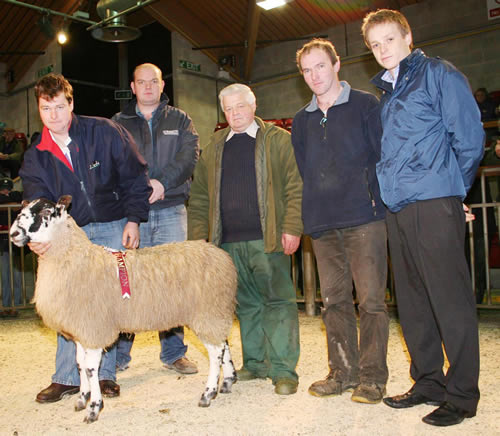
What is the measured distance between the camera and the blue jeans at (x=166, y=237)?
3.97m

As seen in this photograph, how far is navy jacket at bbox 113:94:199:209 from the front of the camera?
400 cm

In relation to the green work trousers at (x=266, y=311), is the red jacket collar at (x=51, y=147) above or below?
above

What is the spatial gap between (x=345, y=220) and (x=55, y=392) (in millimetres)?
2353

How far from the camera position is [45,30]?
473 inches

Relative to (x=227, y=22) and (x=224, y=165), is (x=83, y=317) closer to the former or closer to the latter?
(x=224, y=165)

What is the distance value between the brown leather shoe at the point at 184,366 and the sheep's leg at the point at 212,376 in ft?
2.30

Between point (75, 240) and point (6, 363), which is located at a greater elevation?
point (75, 240)

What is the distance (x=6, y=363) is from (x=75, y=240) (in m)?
2.24

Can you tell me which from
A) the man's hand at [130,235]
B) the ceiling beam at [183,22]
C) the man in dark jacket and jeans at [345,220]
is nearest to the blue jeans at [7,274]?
the man's hand at [130,235]

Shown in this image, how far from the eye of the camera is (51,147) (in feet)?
10.8

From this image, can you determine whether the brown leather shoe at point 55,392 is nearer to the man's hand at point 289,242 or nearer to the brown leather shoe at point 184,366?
the brown leather shoe at point 184,366

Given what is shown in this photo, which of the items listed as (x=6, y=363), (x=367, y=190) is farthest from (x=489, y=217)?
(x=6, y=363)

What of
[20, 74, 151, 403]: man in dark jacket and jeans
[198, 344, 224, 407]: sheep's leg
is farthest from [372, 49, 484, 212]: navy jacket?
[20, 74, 151, 403]: man in dark jacket and jeans

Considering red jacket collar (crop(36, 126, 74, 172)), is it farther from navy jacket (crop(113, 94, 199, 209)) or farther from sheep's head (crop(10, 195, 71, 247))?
navy jacket (crop(113, 94, 199, 209))
